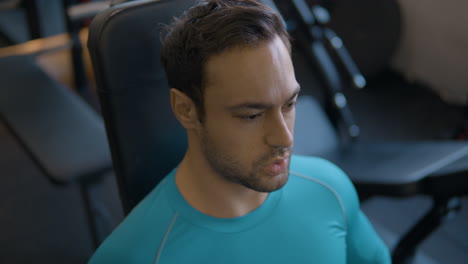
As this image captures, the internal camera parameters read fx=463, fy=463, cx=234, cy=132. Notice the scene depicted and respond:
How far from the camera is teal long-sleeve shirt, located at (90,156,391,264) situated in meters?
0.74

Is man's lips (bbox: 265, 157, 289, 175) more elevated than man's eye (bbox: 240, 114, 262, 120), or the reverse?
man's eye (bbox: 240, 114, 262, 120)

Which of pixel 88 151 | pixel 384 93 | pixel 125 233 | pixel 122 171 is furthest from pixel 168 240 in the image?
pixel 384 93

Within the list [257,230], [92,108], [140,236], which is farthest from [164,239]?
[92,108]

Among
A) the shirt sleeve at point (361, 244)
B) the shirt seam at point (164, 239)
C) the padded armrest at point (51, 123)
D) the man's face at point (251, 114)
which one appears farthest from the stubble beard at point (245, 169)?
the padded armrest at point (51, 123)

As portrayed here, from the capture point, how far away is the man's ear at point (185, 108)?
2.34 ft

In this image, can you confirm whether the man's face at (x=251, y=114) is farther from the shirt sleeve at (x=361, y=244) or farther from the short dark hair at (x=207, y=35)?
the shirt sleeve at (x=361, y=244)

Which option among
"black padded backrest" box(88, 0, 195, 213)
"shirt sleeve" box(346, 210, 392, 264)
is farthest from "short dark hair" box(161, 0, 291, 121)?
"shirt sleeve" box(346, 210, 392, 264)

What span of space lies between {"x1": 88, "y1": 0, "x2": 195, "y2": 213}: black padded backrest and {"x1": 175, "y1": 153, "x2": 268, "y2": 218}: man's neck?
0.11 metres

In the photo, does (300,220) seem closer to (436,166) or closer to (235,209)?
(235,209)

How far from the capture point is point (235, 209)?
31.0 inches

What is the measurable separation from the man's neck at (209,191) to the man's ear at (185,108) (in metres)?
0.07

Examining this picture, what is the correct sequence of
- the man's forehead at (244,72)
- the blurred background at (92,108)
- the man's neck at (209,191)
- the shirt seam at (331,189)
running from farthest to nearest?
the blurred background at (92,108) → the shirt seam at (331,189) → the man's neck at (209,191) → the man's forehead at (244,72)

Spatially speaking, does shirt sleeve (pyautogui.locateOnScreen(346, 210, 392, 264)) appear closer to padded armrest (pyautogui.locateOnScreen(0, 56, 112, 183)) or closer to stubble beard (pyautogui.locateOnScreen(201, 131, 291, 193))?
stubble beard (pyautogui.locateOnScreen(201, 131, 291, 193))

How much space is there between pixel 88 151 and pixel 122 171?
1.80 ft
